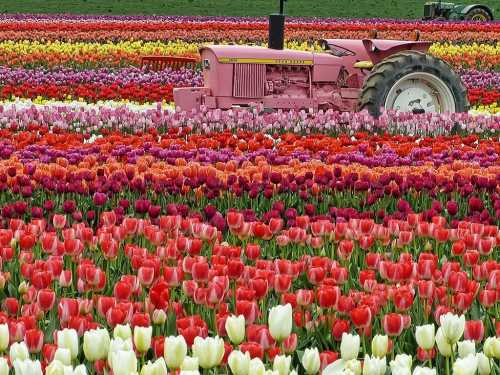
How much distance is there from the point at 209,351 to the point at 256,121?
26.7ft

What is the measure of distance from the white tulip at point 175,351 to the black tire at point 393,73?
27.7 feet

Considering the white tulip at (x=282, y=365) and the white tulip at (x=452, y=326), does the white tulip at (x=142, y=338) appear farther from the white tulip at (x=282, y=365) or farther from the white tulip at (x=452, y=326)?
the white tulip at (x=452, y=326)

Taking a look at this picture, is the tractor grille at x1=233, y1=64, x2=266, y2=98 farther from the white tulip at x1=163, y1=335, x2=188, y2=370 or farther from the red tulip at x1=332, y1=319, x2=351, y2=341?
the white tulip at x1=163, y1=335, x2=188, y2=370

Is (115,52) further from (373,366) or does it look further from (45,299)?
(373,366)

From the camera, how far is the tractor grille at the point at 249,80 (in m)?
12.1

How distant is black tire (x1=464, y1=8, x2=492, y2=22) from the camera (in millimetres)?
35875

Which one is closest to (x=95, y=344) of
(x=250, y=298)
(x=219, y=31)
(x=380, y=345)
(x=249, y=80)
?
(x=250, y=298)

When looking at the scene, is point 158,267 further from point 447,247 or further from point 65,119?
point 65,119

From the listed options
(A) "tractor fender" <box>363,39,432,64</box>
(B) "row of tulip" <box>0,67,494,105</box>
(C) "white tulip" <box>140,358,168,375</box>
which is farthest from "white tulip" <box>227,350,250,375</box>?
(B) "row of tulip" <box>0,67,494,105</box>

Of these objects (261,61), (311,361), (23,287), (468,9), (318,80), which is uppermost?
(311,361)

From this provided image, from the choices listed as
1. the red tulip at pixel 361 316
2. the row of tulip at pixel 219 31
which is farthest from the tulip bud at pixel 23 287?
the row of tulip at pixel 219 31

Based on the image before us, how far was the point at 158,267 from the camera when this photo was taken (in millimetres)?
4363

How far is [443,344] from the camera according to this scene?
3289mm

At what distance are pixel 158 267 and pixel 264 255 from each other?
39.9 inches
